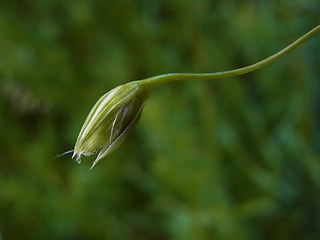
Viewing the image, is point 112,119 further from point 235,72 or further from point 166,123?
point 166,123

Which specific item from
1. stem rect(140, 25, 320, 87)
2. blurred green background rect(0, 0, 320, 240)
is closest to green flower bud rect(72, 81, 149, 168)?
stem rect(140, 25, 320, 87)

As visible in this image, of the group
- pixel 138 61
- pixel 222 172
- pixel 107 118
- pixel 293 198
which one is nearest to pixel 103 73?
pixel 138 61

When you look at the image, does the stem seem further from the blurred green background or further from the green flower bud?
the blurred green background

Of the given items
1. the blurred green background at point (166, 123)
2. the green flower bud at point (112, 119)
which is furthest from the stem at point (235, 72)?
the blurred green background at point (166, 123)

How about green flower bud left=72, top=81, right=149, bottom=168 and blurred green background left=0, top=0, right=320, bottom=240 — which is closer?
green flower bud left=72, top=81, right=149, bottom=168

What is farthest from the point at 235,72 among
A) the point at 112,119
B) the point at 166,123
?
the point at 166,123

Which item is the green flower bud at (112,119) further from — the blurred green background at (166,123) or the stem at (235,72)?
the blurred green background at (166,123)
